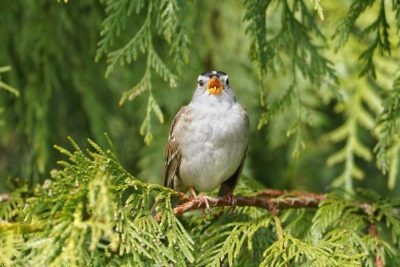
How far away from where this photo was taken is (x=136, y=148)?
156 inches

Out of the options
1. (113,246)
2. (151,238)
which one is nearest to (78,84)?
(151,238)

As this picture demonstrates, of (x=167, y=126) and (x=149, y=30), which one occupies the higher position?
(x=149, y=30)

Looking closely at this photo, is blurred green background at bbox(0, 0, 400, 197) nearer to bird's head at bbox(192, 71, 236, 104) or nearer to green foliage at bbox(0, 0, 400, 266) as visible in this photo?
green foliage at bbox(0, 0, 400, 266)

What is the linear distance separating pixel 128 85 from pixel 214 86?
2.07 feet

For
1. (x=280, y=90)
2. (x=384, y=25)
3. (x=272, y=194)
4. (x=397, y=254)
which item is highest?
(x=384, y=25)

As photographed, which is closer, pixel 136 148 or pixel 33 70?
pixel 33 70

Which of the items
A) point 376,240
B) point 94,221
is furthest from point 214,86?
point 94,221

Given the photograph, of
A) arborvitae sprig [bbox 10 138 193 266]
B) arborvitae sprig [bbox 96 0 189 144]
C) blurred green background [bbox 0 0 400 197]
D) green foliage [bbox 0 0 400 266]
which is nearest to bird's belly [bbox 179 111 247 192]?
green foliage [bbox 0 0 400 266]

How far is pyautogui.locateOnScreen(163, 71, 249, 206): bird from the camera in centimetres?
278

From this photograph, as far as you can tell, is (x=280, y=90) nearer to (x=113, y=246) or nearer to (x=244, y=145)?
(x=244, y=145)

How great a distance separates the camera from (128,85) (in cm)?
342

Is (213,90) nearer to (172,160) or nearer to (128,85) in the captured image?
(172,160)

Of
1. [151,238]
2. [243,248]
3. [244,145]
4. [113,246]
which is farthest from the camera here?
[244,145]

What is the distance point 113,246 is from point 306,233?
1.07 metres
